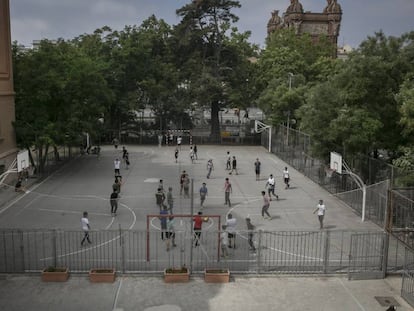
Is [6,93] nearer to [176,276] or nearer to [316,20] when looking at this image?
[176,276]

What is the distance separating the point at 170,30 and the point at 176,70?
4.90 meters

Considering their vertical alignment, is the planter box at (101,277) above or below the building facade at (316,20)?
below

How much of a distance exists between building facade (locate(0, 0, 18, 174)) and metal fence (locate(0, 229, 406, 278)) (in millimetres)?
12136

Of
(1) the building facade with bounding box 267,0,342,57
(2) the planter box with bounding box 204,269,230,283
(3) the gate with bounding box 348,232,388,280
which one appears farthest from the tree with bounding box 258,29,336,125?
(2) the planter box with bounding box 204,269,230,283

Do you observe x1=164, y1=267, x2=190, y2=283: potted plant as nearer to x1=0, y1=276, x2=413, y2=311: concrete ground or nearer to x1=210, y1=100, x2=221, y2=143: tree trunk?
x1=0, y1=276, x2=413, y2=311: concrete ground

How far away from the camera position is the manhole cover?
45.8ft

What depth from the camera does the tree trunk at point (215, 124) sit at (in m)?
54.0

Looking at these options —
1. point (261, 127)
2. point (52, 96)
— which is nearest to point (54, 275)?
point (52, 96)

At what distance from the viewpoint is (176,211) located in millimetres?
Answer: 24406

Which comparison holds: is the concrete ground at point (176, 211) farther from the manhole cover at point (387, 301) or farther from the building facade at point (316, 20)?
the building facade at point (316, 20)

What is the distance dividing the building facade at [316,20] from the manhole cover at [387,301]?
221 feet

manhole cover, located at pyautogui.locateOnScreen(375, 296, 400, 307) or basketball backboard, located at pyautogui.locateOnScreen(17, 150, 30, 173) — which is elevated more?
basketball backboard, located at pyautogui.locateOnScreen(17, 150, 30, 173)

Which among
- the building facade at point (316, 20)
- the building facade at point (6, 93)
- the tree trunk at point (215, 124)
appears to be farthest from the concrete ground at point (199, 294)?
the building facade at point (316, 20)

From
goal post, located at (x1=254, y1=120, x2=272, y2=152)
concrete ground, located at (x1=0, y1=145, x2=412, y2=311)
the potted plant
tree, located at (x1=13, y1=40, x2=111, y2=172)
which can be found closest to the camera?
concrete ground, located at (x1=0, y1=145, x2=412, y2=311)
